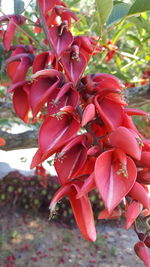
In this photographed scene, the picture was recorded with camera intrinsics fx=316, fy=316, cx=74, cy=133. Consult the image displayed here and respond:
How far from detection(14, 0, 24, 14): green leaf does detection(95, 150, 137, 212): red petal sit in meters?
0.49

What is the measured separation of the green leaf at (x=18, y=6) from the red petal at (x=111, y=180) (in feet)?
1.59

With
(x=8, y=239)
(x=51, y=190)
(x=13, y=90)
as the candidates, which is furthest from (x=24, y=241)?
(x=13, y=90)

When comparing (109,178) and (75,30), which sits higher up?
(109,178)

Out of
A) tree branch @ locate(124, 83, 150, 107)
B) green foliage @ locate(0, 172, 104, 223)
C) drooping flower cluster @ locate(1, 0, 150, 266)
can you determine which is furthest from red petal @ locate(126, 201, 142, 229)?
green foliage @ locate(0, 172, 104, 223)

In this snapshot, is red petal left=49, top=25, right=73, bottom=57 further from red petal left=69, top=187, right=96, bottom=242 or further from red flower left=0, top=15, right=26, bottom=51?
red petal left=69, top=187, right=96, bottom=242

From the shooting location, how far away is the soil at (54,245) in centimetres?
313

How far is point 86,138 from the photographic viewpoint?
19.7 inches

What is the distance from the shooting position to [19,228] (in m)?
3.57

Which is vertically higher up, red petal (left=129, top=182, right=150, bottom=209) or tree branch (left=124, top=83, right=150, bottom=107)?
red petal (left=129, top=182, right=150, bottom=209)

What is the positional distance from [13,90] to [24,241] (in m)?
3.03

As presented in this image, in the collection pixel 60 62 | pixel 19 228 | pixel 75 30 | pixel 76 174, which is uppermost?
pixel 60 62

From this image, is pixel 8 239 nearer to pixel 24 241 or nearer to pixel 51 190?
pixel 24 241

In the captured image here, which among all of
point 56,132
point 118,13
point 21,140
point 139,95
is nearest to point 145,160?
point 56,132

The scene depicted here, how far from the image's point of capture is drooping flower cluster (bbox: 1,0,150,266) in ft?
1.42
